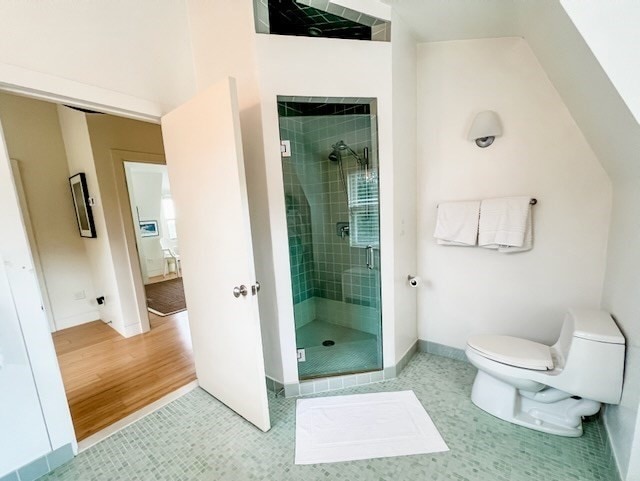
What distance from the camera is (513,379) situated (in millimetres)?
1413

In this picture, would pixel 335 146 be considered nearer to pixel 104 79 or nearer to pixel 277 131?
pixel 277 131

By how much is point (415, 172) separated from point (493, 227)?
670mm

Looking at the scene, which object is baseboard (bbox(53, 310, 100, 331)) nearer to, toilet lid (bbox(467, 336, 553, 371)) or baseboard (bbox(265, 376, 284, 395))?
baseboard (bbox(265, 376, 284, 395))

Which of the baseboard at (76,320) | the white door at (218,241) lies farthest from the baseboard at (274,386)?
the baseboard at (76,320)

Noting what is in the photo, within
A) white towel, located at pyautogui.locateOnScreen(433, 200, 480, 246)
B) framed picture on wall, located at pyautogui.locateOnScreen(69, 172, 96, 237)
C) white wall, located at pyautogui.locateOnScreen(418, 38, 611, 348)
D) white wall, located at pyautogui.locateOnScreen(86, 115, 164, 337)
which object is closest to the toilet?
white wall, located at pyautogui.locateOnScreen(418, 38, 611, 348)

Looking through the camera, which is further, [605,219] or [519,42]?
[519,42]

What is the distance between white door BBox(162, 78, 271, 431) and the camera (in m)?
1.31

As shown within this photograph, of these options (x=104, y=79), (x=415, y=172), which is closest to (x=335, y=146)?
(x=415, y=172)

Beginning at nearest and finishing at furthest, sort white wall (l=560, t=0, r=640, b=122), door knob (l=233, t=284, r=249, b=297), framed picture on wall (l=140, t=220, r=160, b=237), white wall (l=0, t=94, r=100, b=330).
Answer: white wall (l=560, t=0, r=640, b=122)
door knob (l=233, t=284, r=249, b=297)
white wall (l=0, t=94, r=100, b=330)
framed picture on wall (l=140, t=220, r=160, b=237)

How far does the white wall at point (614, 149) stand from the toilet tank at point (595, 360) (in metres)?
0.03

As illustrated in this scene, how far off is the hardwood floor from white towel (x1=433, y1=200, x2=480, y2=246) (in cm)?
224

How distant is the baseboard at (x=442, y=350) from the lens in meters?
2.08

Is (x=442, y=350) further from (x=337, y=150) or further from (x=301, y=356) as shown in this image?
(x=337, y=150)

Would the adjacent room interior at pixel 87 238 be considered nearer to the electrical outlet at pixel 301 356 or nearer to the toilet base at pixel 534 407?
the electrical outlet at pixel 301 356
